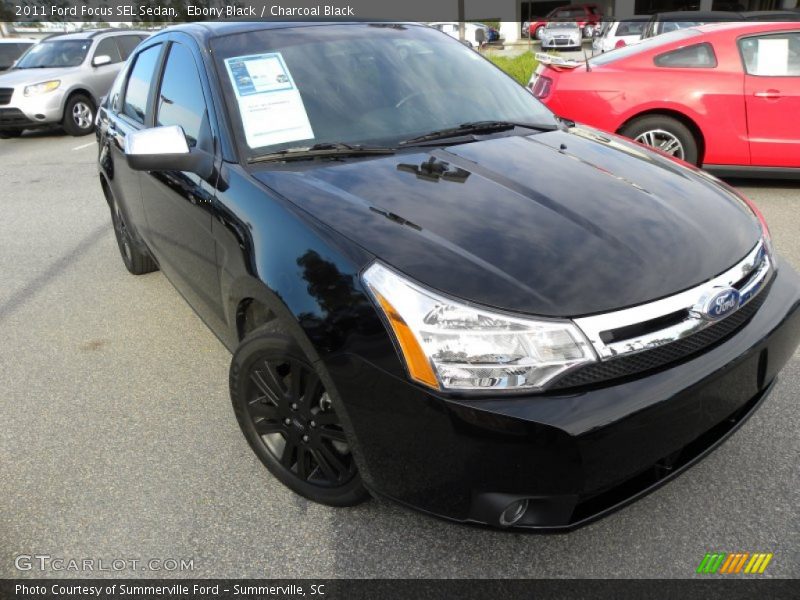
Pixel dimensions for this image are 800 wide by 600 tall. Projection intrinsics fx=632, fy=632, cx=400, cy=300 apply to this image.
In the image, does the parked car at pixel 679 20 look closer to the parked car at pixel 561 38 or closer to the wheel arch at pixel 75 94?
the wheel arch at pixel 75 94

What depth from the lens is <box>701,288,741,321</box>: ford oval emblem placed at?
5.93ft

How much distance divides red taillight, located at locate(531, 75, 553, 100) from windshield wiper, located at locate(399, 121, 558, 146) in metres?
3.01

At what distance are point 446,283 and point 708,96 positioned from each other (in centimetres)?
471

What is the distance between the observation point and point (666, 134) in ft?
18.1

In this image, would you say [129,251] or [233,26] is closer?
[233,26]

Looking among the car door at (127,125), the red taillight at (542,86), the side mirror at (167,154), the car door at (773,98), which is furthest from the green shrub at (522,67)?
the side mirror at (167,154)

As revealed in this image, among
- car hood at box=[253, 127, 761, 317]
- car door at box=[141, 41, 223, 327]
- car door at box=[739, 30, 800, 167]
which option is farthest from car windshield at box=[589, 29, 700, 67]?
car door at box=[141, 41, 223, 327]

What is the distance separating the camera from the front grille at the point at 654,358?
1623mm

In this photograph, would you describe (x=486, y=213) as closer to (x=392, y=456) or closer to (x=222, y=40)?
(x=392, y=456)

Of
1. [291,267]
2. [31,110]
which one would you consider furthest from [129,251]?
[31,110]

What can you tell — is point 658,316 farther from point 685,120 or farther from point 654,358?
point 685,120

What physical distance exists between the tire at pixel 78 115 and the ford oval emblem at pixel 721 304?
1179cm

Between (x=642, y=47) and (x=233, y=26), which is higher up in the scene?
(x=233, y=26)

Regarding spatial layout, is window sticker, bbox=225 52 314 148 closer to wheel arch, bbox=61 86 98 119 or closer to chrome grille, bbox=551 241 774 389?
chrome grille, bbox=551 241 774 389
